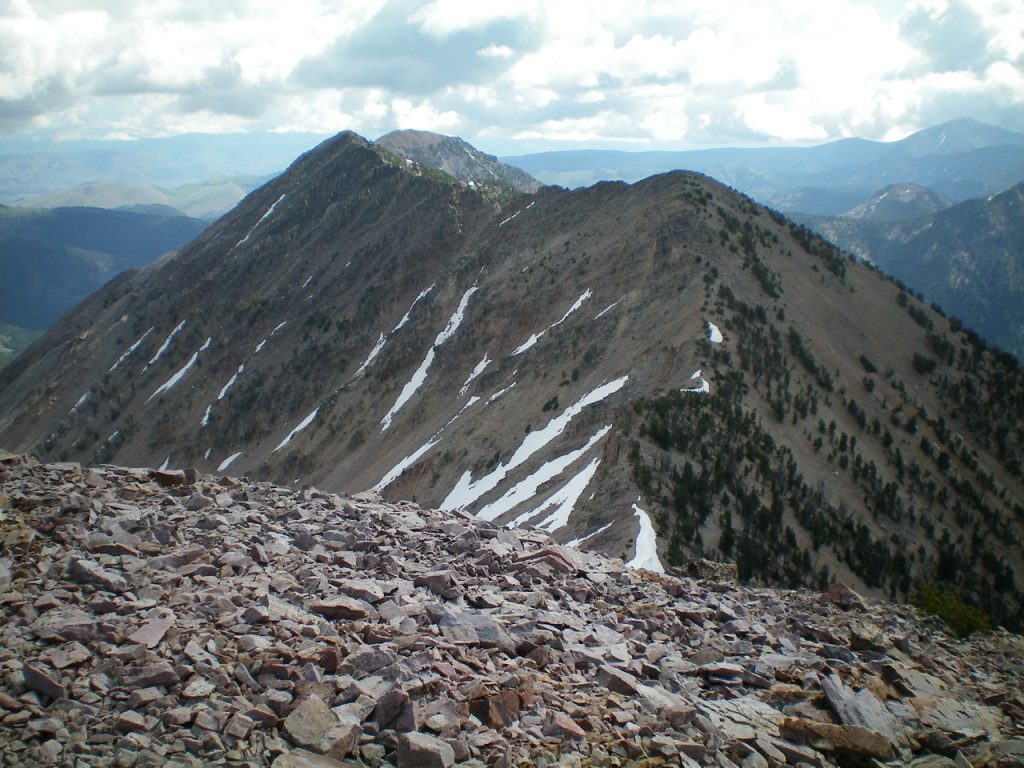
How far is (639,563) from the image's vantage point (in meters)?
19.2

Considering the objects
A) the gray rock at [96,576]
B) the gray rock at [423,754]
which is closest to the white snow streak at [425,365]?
the gray rock at [96,576]

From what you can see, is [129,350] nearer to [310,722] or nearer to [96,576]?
[96,576]

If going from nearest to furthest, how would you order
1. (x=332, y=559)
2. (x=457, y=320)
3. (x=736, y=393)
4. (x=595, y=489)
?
(x=332, y=559)
(x=595, y=489)
(x=736, y=393)
(x=457, y=320)

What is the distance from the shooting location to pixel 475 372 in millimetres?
51906

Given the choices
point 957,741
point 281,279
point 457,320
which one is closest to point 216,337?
point 281,279

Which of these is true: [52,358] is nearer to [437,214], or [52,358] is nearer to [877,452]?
[437,214]

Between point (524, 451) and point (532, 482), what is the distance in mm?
4443

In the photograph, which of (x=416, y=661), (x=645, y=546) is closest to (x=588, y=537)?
(x=645, y=546)

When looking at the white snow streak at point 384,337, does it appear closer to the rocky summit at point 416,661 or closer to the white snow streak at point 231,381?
the white snow streak at point 231,381

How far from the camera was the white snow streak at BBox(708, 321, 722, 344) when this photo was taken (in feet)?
116

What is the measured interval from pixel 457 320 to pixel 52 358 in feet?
261

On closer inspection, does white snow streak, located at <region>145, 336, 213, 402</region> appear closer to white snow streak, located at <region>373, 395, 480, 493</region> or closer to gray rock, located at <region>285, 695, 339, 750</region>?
white snow streak, located at <region>373, 395, 480, 493</region>

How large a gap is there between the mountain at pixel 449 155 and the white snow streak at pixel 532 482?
14690 centimetres

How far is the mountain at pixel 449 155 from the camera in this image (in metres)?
172
